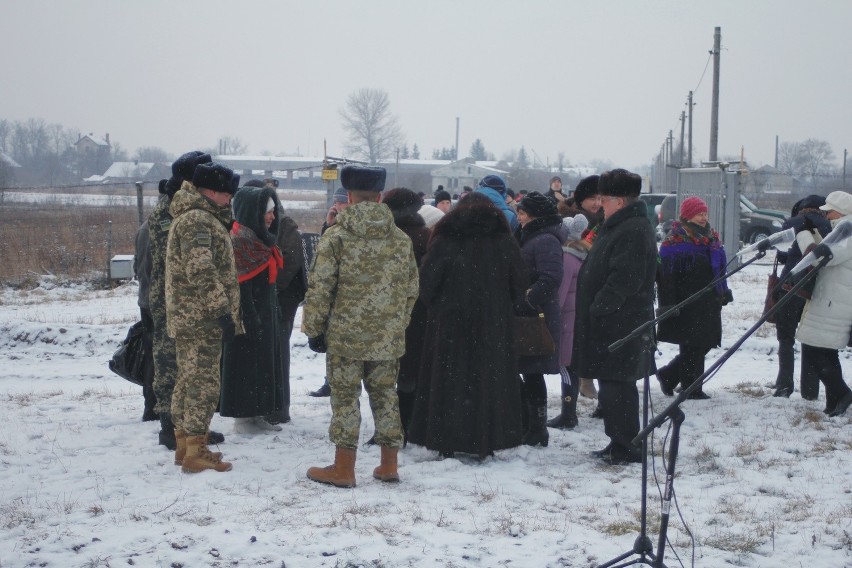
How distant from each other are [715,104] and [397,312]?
76.7ft

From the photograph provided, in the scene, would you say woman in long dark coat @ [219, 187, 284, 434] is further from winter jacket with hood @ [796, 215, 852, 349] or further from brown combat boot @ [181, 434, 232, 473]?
winter jacket with hood @ [796, 215, 852, 349]

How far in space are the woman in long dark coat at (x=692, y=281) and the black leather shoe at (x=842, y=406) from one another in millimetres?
1086

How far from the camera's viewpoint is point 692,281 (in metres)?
7.71

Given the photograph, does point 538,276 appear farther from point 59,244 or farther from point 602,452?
point 59,244

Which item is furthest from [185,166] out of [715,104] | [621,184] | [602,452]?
[715,104]

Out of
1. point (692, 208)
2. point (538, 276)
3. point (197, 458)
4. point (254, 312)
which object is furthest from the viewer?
point (692, 208)

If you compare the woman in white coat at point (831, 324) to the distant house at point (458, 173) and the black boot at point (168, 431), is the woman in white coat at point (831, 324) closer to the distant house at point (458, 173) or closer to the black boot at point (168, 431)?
the black boot at point (168, 431)

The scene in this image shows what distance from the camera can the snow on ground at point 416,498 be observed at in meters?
4.34

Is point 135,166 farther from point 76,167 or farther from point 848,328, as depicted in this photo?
point 848,328

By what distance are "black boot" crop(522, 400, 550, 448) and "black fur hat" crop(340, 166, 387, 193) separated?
2056mm

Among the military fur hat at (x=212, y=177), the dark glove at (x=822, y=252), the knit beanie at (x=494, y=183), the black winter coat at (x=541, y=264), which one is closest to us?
the dark glove at (x=822, y=252)

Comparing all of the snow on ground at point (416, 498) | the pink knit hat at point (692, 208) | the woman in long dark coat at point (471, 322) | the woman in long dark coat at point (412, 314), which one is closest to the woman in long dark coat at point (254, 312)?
the snow on ground at point (416, 498)

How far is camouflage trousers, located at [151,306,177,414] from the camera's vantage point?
20.2ft

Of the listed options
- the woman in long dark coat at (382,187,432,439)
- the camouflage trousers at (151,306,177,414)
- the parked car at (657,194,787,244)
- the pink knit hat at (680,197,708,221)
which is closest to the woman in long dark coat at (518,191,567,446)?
the woman in long dark coat at (382,187,432,439)
